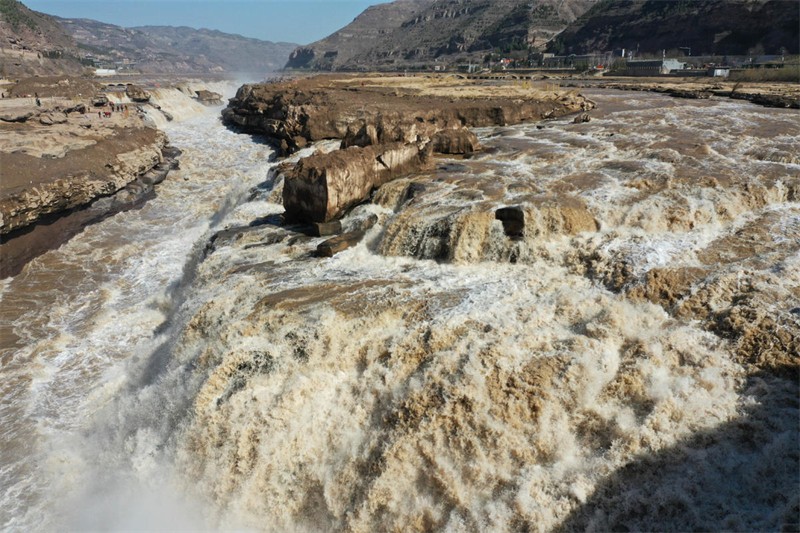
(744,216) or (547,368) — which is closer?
(547,368)

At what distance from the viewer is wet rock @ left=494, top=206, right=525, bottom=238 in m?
11.2

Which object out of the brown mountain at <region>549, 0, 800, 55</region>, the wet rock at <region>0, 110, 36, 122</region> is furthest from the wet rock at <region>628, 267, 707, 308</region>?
the brown mountain at <region>549, 0, 800, 55</region>

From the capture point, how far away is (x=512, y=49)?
114625mm

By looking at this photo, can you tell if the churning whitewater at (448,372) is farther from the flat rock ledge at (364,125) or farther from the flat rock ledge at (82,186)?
the flat rock ledge at (82,186)

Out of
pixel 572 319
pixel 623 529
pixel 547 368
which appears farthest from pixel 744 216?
pixel 623 529

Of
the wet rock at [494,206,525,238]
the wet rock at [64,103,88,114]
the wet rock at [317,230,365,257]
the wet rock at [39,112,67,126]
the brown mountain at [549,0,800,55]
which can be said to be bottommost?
the wet rock at [317,230,365,257]

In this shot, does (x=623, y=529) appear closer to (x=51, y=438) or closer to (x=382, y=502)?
(x=382, y=502)

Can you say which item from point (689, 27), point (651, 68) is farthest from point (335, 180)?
A: point (689, 27)

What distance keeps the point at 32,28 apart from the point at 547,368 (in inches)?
4768

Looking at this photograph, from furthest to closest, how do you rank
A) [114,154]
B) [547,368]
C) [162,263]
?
[114,154] → [162,263] → [547,368]

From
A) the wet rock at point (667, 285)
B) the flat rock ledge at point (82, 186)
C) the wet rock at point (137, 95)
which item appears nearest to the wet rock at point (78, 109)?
the flat rock ledge at point (82, 186)

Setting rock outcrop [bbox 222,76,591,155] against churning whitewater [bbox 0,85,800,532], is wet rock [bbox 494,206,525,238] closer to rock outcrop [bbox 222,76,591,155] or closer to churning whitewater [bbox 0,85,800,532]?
churning whitewater [bbox 0,85,800,532]

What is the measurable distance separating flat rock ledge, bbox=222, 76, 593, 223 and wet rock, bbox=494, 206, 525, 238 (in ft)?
15.2

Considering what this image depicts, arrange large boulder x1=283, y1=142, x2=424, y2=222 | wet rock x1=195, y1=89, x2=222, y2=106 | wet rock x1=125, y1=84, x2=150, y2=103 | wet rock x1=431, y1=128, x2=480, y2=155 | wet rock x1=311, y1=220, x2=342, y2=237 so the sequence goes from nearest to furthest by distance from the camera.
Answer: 1. wet rock x1=311, y1=220, x2=342, y2=237
2. large boulder x1=283, y1=142, x2=424, y2=222
3. wet rock x1=431, y1=128, x2=480, y2=155
4. wet rock x1=125, y1=84, x2=150, y2=103
5. wet rock x1=195, y1=89, x2=222, y2=106
